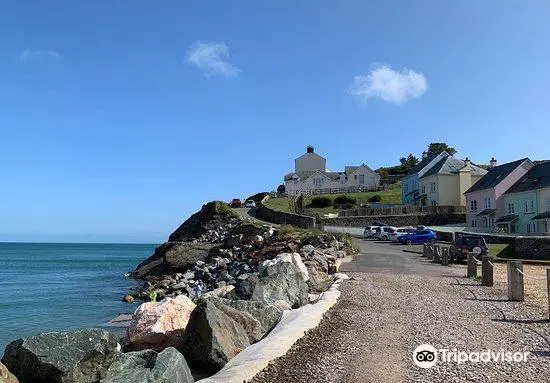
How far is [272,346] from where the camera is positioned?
8.67m

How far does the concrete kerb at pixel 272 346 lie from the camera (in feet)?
24.0

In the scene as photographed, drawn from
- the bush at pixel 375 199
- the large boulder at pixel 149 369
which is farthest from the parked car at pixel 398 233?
the large boulder at pixel 149 369

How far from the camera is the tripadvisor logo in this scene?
811 centimetres

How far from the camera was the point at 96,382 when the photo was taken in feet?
25.0

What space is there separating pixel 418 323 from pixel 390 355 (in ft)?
9.22

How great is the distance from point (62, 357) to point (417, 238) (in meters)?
40.7

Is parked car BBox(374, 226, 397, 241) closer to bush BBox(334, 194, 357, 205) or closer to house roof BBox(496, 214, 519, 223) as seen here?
house roof BBox(496, 214, 519, 223)

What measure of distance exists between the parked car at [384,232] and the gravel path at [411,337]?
32386 mm

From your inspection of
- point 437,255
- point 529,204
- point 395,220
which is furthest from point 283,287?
point 395,220

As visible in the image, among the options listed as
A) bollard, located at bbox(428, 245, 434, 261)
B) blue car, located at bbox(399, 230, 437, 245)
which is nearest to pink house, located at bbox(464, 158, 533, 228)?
blue car, located at bbox(399, 230, 437, 245)

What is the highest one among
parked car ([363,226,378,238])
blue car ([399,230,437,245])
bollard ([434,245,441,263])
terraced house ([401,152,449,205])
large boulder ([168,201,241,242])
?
terraced house ([401,152,449,205])

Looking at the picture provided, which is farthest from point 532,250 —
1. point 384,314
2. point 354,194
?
point 354,194

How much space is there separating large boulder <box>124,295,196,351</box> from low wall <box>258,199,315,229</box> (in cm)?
3825

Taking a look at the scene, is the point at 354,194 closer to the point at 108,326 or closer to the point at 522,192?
the point at 522,192
